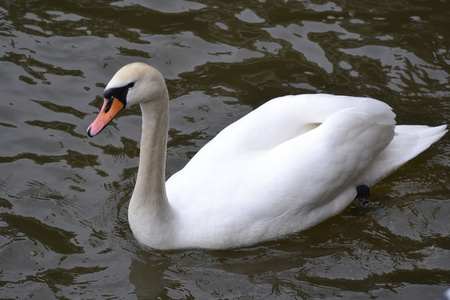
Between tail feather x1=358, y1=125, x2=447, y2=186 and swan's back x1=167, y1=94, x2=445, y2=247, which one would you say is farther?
tail feather x1=358, y1=125, x2=447, y2=186

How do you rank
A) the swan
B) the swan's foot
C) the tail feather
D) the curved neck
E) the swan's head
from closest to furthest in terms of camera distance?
the swan's head
the curved neck
the swan
the swan's foot
the tail feather

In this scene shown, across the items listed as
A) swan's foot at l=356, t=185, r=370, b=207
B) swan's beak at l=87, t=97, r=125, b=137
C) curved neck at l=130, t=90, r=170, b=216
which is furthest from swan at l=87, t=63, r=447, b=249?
swan's beak at l=87, t=97, r=125, b=137

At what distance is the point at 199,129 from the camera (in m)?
8.56

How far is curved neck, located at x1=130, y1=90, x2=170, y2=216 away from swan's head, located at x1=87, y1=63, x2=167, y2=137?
0.55 feet

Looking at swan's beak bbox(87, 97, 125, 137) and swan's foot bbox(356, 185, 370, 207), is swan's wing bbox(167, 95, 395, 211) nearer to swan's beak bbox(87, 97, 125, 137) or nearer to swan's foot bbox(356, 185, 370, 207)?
→ swan's foot bbox(356, 185, 370, 207)

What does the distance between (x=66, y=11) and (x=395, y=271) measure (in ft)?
18.3

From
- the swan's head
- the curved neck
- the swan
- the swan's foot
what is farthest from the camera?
the swan's foot

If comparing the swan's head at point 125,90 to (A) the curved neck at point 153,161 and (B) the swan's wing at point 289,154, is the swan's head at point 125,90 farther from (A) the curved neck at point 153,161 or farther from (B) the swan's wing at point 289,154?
(B) the swan's wing at point 289,154

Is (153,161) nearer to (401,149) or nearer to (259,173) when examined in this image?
(259,173)

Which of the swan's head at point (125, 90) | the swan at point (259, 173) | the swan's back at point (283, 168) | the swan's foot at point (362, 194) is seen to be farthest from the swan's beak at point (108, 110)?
the swan's foot at point (362, 194)

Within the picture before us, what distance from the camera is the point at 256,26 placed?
32.8 ft

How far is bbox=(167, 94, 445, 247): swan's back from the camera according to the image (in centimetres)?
678

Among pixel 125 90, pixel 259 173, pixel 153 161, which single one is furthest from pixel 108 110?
pixel 259 173

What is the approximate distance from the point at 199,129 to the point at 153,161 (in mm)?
2006
